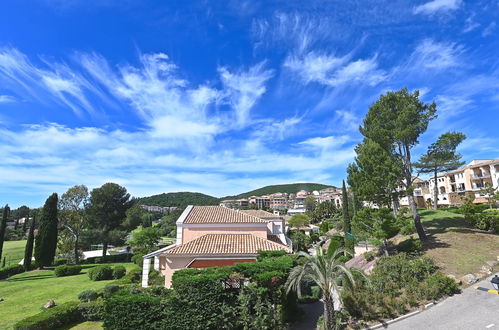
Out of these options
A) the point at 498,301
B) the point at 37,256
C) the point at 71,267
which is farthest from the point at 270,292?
the point at 37,256

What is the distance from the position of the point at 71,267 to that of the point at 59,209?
1972cm

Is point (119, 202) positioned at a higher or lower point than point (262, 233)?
higher

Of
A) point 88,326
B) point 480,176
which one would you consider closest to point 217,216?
point 88,326

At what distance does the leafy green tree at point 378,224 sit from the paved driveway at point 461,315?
659 cm

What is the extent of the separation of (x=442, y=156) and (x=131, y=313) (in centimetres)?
3282

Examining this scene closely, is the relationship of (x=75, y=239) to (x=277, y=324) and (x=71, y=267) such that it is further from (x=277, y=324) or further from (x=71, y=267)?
(x=277, y=324)

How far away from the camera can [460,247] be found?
2192 cm

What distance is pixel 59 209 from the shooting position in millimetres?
50344

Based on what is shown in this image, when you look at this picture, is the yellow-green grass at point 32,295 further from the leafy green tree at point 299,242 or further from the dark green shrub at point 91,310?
the leafy green tree at point 299,242

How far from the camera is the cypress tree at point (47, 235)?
42.0 m

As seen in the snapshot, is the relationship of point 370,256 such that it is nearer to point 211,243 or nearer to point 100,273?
point 211,243

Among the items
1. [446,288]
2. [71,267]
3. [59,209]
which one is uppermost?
[59,209]

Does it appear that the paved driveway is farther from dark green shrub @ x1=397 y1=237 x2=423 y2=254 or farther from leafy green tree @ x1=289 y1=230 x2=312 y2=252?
leafy green tree @ x1=289 y1=230 x2=312 y2=252

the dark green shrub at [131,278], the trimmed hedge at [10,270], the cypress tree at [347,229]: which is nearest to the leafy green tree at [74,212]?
the trimmed hedge at [10,270]
